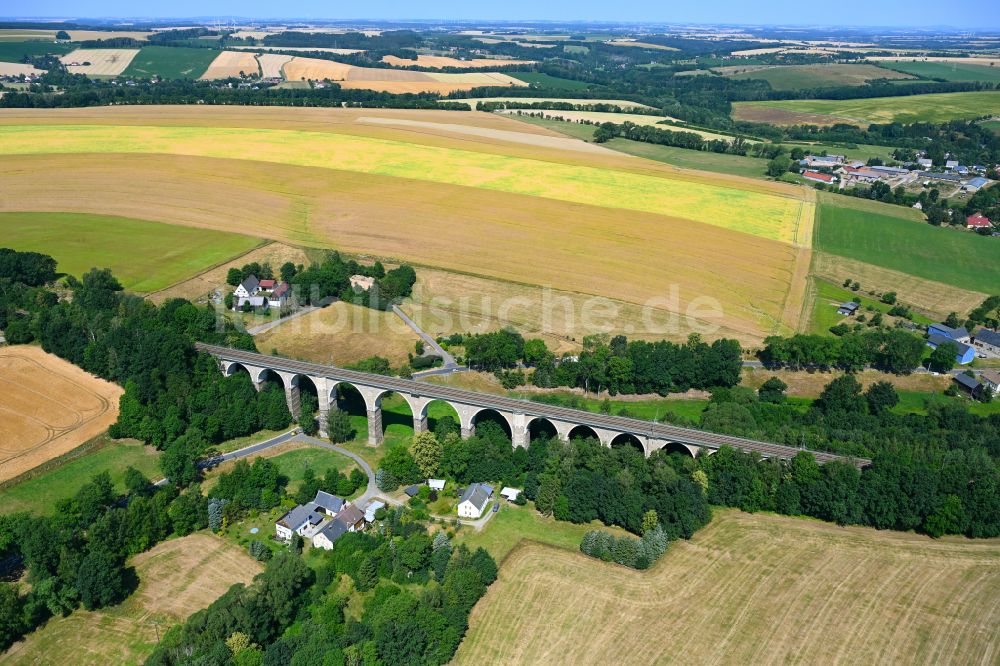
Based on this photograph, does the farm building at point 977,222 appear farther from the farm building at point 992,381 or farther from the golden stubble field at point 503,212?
the farm building at point 992,381

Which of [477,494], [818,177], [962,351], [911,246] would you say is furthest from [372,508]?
[818,177]

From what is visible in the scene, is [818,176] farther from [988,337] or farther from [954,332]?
[954,332]

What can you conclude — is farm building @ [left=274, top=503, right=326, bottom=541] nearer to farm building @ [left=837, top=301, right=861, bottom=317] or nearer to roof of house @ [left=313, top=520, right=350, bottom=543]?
roof of house @ [left=313, top=520, right=350, bottom=543]

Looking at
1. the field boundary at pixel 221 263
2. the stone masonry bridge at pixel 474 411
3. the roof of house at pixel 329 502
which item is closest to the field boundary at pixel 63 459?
the stone masonry bridge at pixel 474 411

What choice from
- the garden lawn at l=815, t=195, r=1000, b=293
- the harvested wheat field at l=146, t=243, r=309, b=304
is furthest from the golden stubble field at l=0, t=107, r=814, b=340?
the garden lawn at l=815, t=195, r=1000, b=293

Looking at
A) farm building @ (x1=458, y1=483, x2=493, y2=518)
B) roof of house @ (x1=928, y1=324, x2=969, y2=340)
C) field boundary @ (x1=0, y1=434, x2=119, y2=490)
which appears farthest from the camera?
roof of house @ (x1=928, y1=324, x2=969, y2=340)
